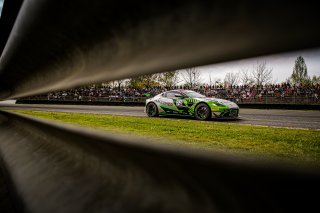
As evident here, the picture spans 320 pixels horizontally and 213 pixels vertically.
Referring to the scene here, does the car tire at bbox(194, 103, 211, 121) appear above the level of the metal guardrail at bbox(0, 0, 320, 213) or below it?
below

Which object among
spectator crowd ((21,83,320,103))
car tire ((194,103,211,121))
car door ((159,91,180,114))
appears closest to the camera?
car tire ((194,103,211,121))

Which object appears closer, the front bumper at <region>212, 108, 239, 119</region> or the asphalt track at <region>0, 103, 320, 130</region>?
Answer: the asphalt track at <region>0, 103, 320, 130</region>

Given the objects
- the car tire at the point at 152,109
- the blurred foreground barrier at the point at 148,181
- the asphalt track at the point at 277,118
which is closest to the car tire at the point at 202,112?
the asphalt track at the point at 277,118

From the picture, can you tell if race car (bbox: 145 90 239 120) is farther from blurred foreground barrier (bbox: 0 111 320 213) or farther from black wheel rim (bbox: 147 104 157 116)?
blurred foreground barrier (bbox: 0 111 320 213)

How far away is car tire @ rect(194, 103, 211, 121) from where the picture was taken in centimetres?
942

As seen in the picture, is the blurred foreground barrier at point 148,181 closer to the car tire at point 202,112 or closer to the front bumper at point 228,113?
the front bumper at point 228,113

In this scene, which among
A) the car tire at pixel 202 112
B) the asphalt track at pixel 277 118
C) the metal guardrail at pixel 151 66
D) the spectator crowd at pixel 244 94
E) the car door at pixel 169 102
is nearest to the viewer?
the metal guardrail at pixel 151 66

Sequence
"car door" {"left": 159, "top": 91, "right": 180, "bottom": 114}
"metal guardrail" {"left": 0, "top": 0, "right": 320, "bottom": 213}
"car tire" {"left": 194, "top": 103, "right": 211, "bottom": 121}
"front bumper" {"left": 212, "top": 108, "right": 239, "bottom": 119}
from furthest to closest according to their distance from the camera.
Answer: "car door" {"left": 159, "top": 91, "right": 180, "bottom": 114} → "car tire" {"left": 194, "top": 103, "right": 211, "bottom": 121} → "front bumper" {"left": 212, "top": 108, "right": 239, "bottom": 119} → "metal guardrail" {"left": 0, "top": 0, "right": 320, "bottom": 213}

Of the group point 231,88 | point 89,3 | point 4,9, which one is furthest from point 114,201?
point 231,88

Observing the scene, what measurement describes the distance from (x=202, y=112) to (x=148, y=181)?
9313mm

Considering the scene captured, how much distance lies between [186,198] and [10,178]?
0.74 meters

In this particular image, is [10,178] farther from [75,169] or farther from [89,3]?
[89,3]

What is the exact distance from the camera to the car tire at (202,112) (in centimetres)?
942

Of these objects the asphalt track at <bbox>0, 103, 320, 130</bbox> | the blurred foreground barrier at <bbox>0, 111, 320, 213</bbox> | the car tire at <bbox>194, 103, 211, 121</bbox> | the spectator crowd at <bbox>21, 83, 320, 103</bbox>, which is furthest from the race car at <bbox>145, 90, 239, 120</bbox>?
the blurred foreground barrier at <bbox>0, 111, 320, 213</bbox>
